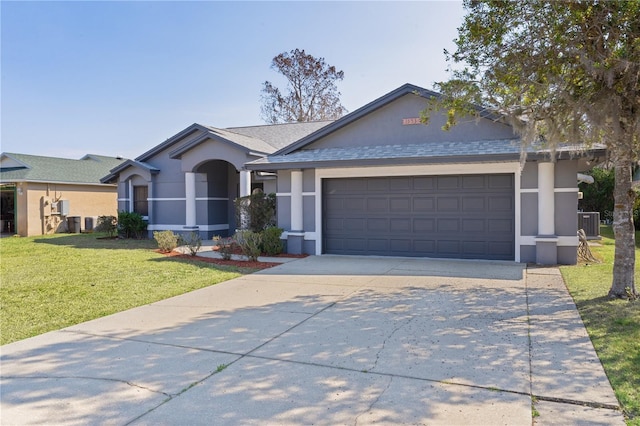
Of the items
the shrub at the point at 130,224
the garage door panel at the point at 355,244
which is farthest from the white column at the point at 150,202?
the garage door panel at the point at 355,244

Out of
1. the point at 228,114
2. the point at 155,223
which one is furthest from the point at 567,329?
the point at 228,114

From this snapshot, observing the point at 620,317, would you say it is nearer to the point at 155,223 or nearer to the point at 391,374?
the point at 391,374

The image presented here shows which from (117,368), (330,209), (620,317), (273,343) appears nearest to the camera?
(117,368)

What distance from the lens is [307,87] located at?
39688 millimetres

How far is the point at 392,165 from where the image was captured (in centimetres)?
1260

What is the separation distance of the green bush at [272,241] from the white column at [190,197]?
21.1ft

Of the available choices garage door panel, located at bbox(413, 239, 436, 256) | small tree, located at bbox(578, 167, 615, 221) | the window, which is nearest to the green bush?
garage door panel, located at bbox(413, 239, 436, 256)

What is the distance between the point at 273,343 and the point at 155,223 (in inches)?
698

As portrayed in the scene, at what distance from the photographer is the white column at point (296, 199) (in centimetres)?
1439

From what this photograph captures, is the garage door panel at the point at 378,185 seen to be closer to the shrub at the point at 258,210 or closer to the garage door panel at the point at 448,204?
the garage door panel at the point at 448,204

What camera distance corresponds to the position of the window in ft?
73.9

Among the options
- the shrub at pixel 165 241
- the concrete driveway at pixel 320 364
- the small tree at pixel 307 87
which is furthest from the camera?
the small tree at pixel 307 87

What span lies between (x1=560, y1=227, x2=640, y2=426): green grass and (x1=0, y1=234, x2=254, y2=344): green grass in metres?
6.96

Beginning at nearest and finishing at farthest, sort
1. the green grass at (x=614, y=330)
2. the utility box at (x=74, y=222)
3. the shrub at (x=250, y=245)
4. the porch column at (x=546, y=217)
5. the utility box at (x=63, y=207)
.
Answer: the green grass at (x=614, y=330) → the porch column at (x=546, y=217) → the shrub at (x=250, y=245) → the utility box at (x=63, y=207) → the utility box at (x=74, y=222)
